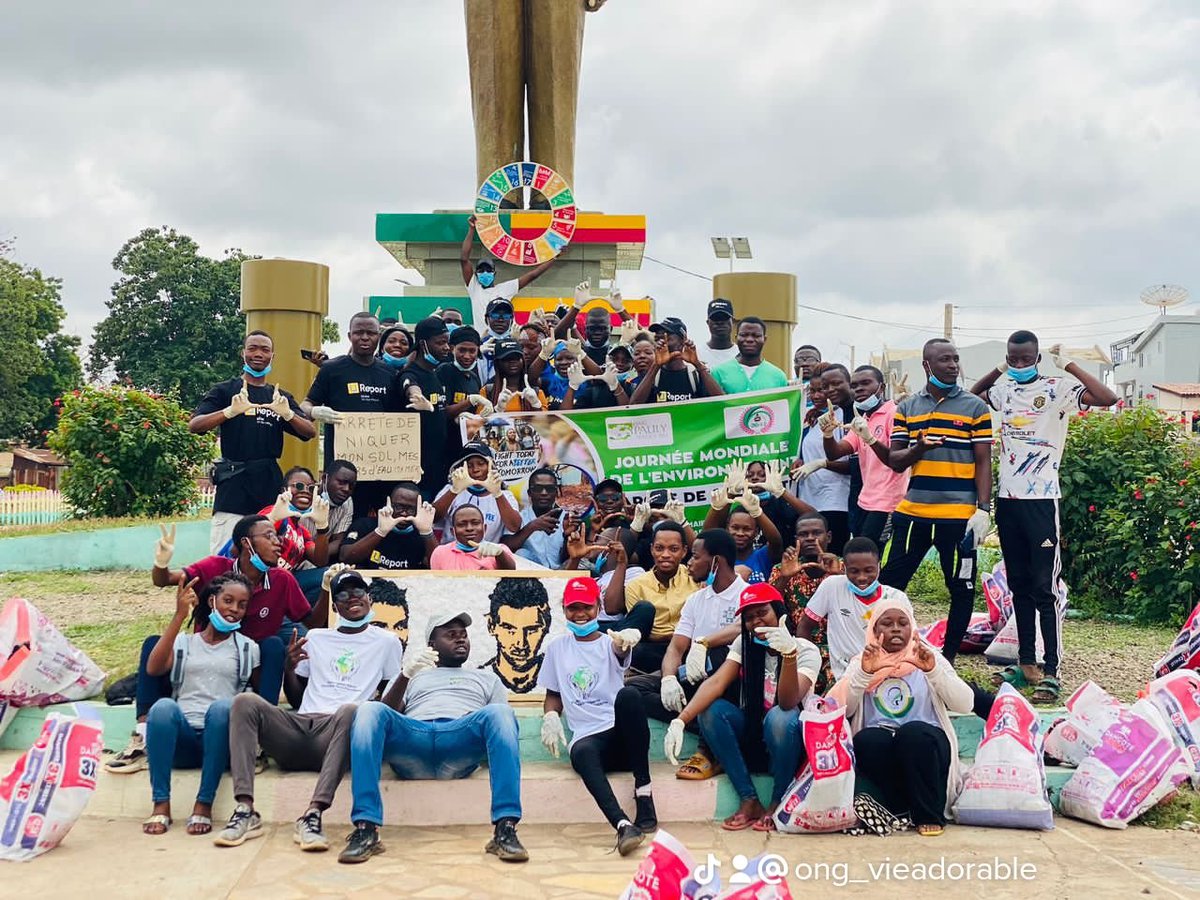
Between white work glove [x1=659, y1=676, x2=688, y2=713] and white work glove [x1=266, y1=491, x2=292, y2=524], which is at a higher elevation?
white work glove [x1=266, y1=491, x2=292, y2=524]

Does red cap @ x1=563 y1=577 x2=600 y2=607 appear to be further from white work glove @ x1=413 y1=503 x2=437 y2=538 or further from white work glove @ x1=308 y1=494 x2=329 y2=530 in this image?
white work glove @ x1=308 y1=494 x2=329 y2=530

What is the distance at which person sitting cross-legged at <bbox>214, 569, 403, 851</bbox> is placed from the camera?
5.12 m

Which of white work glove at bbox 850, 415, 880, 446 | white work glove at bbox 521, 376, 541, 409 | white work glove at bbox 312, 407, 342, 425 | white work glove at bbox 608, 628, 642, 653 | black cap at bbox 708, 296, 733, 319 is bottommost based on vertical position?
white work glove at bbox 608, 628, 642, 653

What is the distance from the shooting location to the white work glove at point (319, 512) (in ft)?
21.1

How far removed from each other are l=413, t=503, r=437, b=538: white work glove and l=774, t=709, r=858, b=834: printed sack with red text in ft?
8.27

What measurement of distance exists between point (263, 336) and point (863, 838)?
4.48 m

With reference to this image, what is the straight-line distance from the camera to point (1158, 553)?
30.6 feet

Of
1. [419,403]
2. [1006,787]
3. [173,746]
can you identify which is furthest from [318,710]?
[1006,787]

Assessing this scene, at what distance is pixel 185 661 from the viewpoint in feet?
18.4

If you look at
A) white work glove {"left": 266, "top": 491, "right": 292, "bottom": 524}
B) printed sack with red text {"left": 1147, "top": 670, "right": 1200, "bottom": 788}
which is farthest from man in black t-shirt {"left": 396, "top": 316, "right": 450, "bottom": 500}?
printed sack with red text {"left": 1147, "top": 670, "right": 1200, "bottom": 788}

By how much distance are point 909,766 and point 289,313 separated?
19.3 ft

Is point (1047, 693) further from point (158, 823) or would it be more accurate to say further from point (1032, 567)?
point (158, 823)

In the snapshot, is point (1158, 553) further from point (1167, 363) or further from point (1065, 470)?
point (1167, 363)

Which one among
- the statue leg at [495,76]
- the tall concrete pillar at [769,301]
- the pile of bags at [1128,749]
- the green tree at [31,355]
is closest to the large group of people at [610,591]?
the pile of bags at [1128,749]
